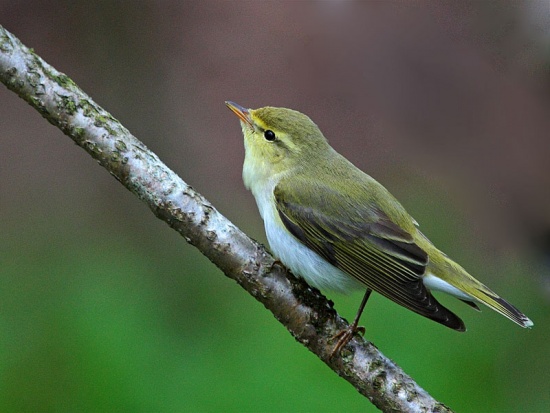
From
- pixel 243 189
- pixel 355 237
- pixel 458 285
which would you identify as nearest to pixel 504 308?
pixel 458 285

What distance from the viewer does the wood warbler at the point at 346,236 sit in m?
3.61

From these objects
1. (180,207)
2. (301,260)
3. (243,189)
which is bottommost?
(180,207)

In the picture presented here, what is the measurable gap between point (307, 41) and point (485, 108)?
2.49m

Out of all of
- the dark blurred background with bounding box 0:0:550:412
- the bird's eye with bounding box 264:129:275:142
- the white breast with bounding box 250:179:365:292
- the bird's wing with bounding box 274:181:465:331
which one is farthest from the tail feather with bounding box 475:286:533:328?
the dark blurred background with bounding box 0:0:550:412

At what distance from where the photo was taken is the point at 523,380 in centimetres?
560

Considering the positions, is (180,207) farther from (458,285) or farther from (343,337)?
(458,285)

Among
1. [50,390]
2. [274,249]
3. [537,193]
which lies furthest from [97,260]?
[537,193]

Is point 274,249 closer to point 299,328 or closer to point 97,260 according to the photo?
point 299,328

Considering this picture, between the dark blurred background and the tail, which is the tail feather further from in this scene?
the dark blurred background

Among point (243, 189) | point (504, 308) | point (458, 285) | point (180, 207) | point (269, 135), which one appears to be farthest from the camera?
point (243, 189)

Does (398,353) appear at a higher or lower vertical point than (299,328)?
higher

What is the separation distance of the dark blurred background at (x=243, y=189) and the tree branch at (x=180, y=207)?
2.16m

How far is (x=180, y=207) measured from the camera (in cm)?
318

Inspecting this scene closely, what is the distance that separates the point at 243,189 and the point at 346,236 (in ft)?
→ 14.4
